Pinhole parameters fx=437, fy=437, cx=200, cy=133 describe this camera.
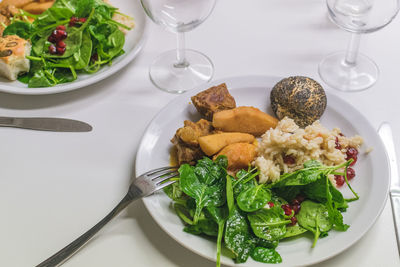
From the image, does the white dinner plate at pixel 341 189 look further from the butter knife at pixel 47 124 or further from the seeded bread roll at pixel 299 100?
the butter knife at pixel 47 124

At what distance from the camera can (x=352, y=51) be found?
62.9 inches

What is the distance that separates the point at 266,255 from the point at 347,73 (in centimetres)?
85

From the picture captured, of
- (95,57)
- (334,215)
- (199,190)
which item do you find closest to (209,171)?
(199,190)

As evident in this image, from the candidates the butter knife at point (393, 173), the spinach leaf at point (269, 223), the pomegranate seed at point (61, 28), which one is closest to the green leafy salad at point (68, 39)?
the pomegranate seed at point (61, 28)

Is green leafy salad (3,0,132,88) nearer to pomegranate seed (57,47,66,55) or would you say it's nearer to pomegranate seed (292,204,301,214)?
pomegranate seed (57,47,66,55)

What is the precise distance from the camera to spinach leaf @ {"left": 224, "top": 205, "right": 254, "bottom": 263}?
1011 millimetres

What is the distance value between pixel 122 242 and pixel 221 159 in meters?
0.34

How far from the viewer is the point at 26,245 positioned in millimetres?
1172

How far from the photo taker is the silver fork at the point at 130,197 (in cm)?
109

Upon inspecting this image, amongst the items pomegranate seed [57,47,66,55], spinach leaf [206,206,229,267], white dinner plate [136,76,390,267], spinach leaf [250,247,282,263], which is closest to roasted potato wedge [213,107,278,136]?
white dinner plate [136,76,390,267]

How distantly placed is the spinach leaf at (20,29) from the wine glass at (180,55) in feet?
1.64

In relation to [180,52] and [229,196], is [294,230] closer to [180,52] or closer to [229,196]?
[229,196]

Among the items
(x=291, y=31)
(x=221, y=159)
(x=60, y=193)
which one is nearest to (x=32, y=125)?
(x=60, y=193)

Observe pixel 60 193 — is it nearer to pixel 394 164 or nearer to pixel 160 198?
pixel 160 198
